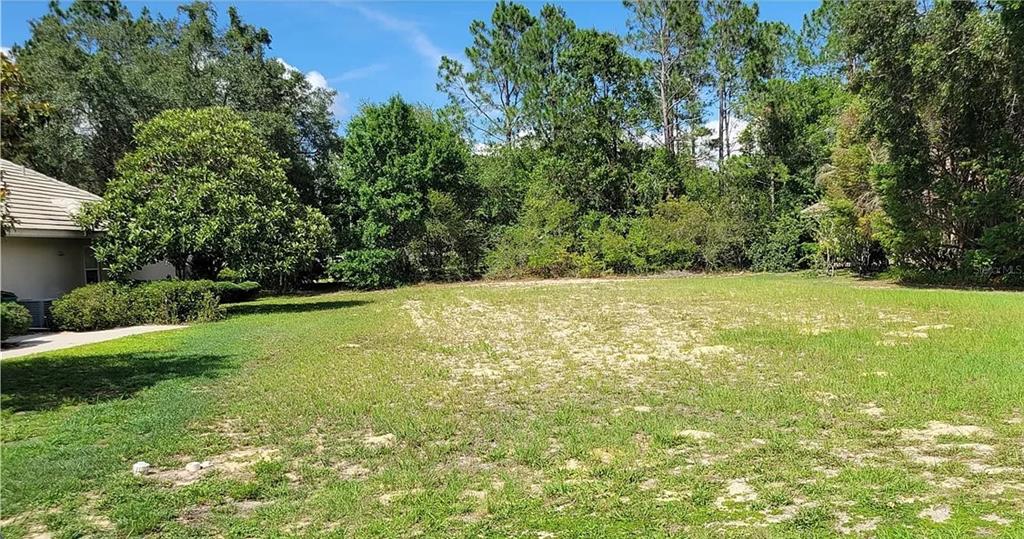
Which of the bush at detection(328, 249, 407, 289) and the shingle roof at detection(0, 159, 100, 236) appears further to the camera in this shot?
the bush at detection(328, 249, 407, 289)

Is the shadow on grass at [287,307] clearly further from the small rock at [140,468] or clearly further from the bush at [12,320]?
the small rock at [140,468]

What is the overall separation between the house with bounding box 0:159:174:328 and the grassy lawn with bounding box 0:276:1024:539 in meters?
4.88

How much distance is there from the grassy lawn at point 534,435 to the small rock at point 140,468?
0.10m

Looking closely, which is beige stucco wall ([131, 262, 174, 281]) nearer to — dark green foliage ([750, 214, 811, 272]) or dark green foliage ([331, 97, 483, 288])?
dark green foliage ([331, 97, 483, 288])

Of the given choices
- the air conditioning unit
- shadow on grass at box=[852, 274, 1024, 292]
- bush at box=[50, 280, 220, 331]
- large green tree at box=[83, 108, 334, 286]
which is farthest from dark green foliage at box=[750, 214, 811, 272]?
the air conditioning unit

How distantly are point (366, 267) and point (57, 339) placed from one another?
13.8m

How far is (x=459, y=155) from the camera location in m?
27.0

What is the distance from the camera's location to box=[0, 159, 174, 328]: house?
12.5m

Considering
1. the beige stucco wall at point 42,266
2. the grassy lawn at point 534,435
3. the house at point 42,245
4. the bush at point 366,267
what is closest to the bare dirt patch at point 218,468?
the grassy lawn at point 534,435

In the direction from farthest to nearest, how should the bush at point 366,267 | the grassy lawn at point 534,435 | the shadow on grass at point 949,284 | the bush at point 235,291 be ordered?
the bush at point 366,267 < the bush at point 235,291 < the shadow on grass at point 949,284 < the grassy lawn at point 534,435

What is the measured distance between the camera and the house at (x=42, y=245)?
12.5 m

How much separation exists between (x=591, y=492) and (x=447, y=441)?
1.52 metres

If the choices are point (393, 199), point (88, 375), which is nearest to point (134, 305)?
point (88, 375)

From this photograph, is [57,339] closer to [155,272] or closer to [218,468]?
[155,272]
